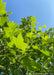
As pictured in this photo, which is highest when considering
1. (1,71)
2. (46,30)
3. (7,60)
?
(46,30)

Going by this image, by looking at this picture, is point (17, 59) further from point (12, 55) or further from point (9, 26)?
point (9, 26)

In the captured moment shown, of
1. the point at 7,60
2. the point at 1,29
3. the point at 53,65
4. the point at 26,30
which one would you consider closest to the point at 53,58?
the point at 53,65

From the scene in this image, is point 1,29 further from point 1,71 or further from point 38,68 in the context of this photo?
point 38,68

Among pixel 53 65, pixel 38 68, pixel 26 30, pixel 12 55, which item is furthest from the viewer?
pixel 26 30

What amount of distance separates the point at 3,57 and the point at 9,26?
1.49ft

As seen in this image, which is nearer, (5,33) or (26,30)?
(5,33)

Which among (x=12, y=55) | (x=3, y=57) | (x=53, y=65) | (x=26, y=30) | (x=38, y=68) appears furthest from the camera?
(x=26, y=30)

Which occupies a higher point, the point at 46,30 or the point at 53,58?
Result: the point at 46,30

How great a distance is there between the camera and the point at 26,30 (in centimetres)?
346

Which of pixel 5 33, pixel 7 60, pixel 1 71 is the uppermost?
pixel 5 33

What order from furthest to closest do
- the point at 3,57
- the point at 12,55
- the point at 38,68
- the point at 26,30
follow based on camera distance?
the point at 26,30 < the point at 3,57 < the point at 12,55 < the point at 38,68

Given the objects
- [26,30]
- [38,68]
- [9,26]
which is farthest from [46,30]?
[38,68]

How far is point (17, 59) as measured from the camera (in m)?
1.75

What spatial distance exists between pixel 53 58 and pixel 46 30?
2.21 metres
